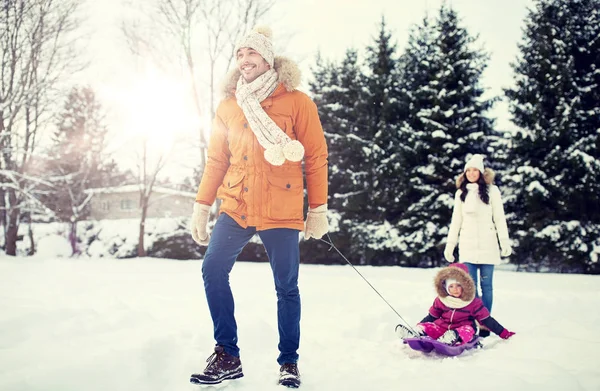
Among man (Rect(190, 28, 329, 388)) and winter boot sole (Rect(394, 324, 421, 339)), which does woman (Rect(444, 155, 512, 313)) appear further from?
man (Rect(190, 28, 329, 388))

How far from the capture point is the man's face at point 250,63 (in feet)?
8.96

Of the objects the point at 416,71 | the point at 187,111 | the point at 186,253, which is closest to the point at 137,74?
the point at 187,111

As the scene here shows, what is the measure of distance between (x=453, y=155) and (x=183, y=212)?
26892 millimetres

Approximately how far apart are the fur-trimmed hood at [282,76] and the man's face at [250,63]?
0.10 m

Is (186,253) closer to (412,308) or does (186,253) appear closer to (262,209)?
(412,308)

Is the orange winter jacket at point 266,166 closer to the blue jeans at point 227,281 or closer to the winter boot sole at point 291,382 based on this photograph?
the blue jeans at point 227,281

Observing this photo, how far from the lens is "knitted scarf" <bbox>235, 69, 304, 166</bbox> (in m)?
2.51

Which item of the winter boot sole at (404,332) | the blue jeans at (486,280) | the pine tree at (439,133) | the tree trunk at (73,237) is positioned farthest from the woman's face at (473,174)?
the tree trunk at (73,237)

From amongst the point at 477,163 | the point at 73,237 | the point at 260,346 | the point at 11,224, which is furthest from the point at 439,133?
the point at 73,237

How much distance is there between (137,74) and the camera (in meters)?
15.9

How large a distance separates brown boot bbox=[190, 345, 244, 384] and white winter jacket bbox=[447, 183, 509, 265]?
2.97 metres

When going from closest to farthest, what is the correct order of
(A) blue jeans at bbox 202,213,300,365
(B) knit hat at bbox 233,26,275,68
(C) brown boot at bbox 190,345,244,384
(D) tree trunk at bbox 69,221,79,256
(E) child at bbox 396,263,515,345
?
1. (C) brown boot at bbox 190,345,244,384
2. (A) blue jeans at bbox 202,213,300,365
3. (B) knit hat at bbox 233,26,275,68
4. (E) child at bbox 396,263,515,345
5. (D) tree trunk at bbox 69,221,79,256

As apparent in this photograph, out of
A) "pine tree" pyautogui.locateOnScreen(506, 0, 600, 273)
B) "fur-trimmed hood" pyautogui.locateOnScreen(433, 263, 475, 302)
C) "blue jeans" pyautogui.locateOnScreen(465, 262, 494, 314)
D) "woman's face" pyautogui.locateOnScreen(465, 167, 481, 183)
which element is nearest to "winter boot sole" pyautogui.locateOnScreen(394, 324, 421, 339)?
"fur-trimmed hood" pyautogui.locateOnScreen(433, 263, 475, 302)

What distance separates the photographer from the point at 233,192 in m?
2.58
